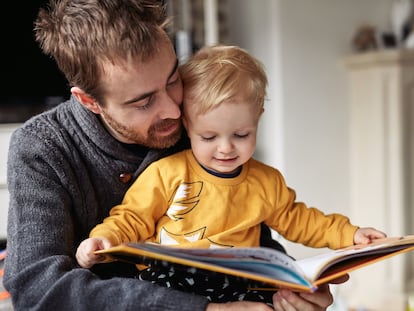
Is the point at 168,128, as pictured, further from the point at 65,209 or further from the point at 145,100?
the point at 65,209

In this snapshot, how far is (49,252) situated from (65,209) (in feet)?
0.32

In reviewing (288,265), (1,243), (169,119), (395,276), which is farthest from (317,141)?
(288,265)

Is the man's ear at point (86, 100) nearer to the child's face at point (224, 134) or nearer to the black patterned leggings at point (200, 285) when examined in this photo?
the child's face at point (224, 134)

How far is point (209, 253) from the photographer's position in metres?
0.78

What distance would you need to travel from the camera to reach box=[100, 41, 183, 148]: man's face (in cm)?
98

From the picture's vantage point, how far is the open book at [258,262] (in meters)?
0.74

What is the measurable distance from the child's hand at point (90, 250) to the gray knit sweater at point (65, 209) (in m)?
0.02

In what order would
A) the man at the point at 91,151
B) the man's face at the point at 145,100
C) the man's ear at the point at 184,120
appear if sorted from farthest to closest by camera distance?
the man's ear at the point at 184,120 → the man's face at the point at 145,100 → the man at the point at 91,151

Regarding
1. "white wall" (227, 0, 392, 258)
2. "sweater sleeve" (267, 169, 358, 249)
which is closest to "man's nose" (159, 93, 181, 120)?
"sweater sleeve" (267, 169, 358, 249)

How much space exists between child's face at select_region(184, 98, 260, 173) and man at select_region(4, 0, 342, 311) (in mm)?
48

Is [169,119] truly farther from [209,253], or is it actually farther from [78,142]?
[209,253]

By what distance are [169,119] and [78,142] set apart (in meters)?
0.18

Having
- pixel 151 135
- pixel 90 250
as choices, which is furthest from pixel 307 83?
pixel 90 250

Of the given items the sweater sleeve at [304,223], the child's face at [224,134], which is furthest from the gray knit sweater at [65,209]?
the sweater sleeve at [304,223]
